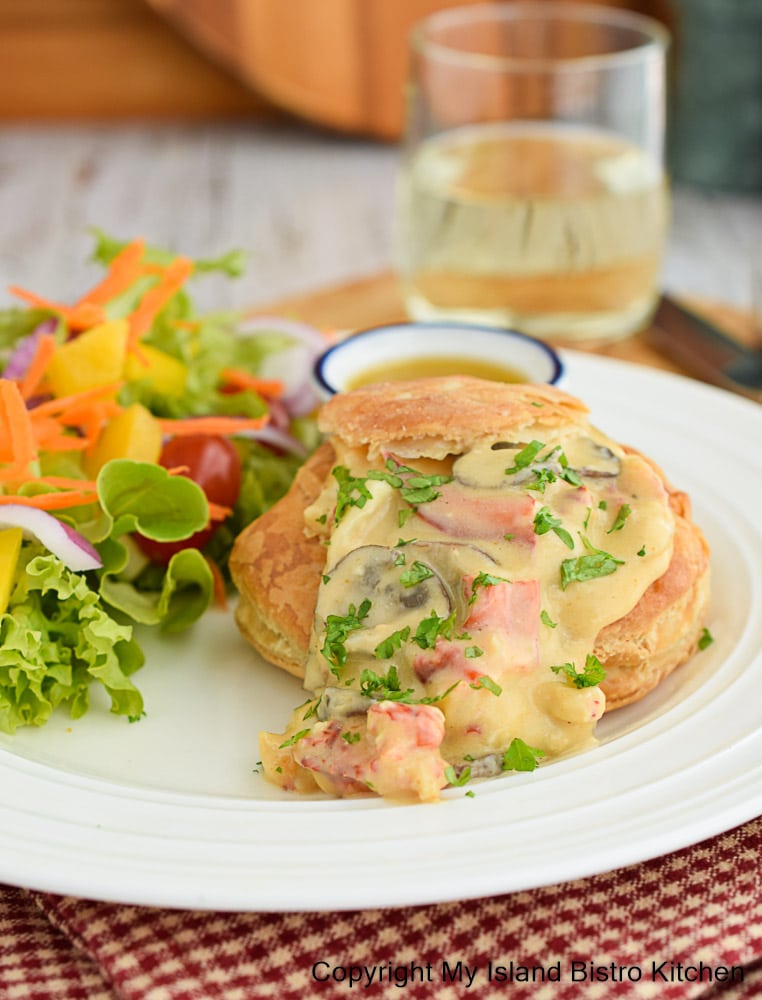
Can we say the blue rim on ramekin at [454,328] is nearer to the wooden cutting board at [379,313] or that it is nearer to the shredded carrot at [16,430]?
the shredded carrot at [16,430]

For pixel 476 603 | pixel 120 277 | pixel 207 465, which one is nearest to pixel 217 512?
pixel 207 465

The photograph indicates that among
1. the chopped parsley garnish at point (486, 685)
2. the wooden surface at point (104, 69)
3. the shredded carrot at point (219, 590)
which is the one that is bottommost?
the wooden surface at point (104, 69)

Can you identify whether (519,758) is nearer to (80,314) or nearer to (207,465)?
(207,465)

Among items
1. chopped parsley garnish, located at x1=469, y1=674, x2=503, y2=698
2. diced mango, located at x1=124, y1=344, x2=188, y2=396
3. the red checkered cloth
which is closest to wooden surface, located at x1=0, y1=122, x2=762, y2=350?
diced mango, located at x1=124, y1=344, x2=188, y2=396

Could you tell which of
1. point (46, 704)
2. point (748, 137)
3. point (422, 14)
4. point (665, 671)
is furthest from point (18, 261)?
point (665, 671)

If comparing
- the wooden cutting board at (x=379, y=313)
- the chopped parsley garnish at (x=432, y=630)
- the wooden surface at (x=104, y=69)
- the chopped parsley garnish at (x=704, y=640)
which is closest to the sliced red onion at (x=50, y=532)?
the chopped parsley garnish at (x=432, y=630)

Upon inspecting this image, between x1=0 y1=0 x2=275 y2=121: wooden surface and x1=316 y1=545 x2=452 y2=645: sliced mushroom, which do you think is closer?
x1=316 y1=545 x2=452 y2=645: sliced mushroom

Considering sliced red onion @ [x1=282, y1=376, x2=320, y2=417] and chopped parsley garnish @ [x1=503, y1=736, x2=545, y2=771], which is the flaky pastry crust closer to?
chopped parsley garnish @ [x1=503, y1=736, x2=545, y2=771]
